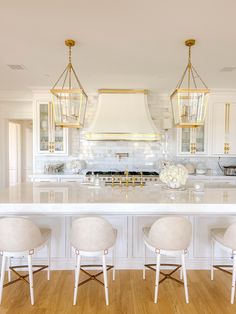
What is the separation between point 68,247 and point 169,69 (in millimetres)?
2910

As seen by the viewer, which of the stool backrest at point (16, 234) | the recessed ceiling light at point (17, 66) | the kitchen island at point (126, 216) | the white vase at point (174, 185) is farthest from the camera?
the recessed ceiling light at point (17, 66)

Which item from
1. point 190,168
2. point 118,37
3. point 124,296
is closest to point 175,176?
point 124,296

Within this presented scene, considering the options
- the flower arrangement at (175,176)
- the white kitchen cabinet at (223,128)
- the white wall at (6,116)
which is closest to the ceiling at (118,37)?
the white kitchen cabinet at (223,128)

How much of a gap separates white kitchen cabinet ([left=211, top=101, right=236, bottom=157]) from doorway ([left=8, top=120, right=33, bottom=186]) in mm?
4972

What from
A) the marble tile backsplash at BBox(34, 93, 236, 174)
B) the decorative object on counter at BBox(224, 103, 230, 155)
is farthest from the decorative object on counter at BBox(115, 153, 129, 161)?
the decorative object on counter at BBox(224, 103, 230, 155)

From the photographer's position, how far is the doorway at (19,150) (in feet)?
20.9

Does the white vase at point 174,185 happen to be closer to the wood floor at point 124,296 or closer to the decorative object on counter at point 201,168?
the wood floor at point 124,296

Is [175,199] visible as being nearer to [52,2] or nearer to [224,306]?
[224,306]

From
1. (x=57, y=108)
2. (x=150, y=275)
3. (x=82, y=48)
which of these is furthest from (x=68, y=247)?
(x=82, y=48)

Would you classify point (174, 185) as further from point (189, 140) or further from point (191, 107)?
point (189, 140)

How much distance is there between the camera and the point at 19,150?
647cm

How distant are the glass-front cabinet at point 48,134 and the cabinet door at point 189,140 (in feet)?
7.99

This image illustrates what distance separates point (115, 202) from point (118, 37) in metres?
1.83

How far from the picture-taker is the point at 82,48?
284cm
